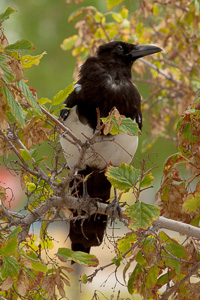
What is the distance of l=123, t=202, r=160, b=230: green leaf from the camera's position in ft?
6.08

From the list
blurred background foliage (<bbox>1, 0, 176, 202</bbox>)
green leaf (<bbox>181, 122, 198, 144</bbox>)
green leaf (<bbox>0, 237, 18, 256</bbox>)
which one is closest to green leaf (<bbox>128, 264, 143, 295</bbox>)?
green leaf (<bbox>181, 122, 198, 144</bbox>)

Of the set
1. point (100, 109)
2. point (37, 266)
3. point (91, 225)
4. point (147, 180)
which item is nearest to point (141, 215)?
point (147, 180)

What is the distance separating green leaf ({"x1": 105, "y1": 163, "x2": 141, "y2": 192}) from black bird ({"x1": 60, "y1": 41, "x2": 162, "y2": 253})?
966mm

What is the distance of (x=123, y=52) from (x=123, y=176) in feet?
5.76

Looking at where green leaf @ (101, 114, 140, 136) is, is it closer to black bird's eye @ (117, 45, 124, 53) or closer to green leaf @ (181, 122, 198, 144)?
green leaf @ (181, 122, 198, 144)

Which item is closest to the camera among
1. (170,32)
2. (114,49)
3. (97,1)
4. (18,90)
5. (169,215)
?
(18,90)

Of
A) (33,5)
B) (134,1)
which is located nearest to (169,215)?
(134,1)

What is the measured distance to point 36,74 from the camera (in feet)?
27.6

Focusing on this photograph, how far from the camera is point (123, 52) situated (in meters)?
3.50

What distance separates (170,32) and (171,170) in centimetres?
241

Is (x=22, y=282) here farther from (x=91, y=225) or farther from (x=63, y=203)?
(x=91, y=225)

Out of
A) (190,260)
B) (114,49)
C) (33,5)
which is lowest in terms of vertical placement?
(190,260)

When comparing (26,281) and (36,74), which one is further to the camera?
(36,74)

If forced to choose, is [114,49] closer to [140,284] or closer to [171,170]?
[171,170]
